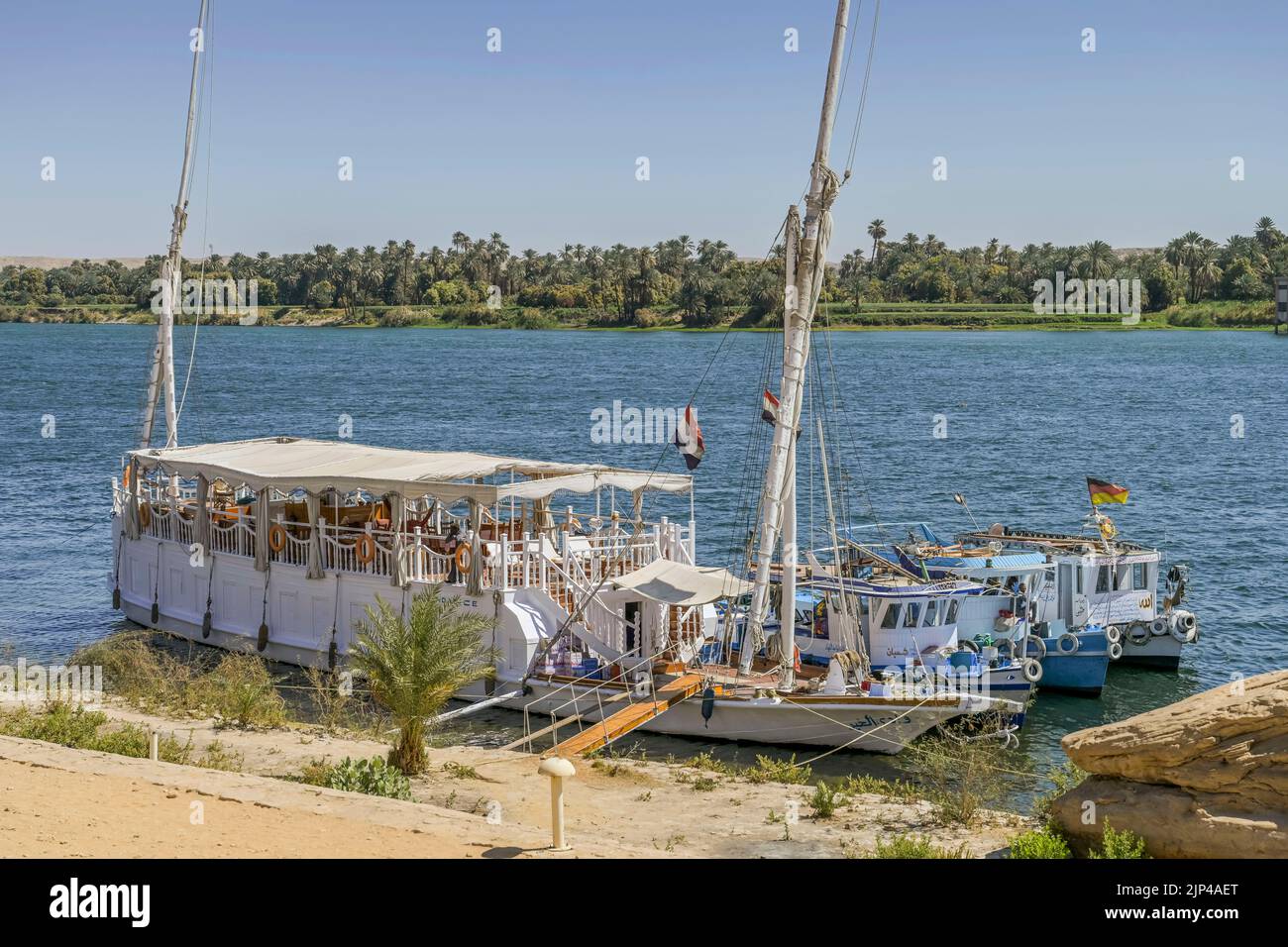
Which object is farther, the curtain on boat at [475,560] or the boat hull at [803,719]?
the curtain on boat at [475,560]

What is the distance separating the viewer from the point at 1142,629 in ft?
118

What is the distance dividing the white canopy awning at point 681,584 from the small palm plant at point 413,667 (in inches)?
198

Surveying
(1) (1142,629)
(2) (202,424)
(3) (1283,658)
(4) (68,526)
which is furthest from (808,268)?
(2) (202,424)

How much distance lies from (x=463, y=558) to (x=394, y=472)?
2415mm

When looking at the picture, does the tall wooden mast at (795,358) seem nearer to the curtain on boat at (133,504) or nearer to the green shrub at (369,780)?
the green shrub at (369,780)

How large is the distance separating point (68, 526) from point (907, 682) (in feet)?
118

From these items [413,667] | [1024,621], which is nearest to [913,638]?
[1024,621]

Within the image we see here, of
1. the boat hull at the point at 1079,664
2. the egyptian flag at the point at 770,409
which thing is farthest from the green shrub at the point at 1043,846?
the boat hull at the point at 1079,664

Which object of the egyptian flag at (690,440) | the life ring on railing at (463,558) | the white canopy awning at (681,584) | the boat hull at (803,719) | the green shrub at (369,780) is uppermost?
the egyptian flag at (690,440)

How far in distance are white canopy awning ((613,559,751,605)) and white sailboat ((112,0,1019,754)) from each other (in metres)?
0.05

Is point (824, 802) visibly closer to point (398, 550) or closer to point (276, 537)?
point (398, 550)

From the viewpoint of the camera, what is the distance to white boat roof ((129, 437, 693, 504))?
29.4m

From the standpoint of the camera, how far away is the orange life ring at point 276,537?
32.6 meters
